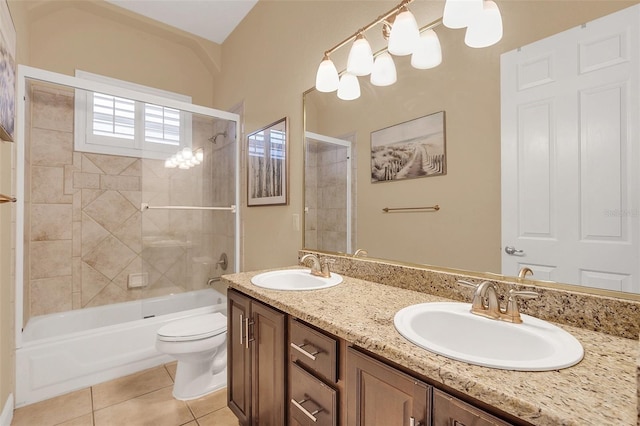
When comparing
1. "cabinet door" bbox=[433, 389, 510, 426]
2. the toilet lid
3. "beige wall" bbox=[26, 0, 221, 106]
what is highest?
"beige wall" bbox=[26, 0, 221, 106]

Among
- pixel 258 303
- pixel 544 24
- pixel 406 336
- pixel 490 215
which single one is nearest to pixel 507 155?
pixel 490 215

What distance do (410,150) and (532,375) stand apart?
95 cm

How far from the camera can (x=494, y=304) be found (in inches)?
35.5

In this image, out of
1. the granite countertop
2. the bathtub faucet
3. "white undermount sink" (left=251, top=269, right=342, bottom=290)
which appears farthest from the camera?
the bathtub faucet

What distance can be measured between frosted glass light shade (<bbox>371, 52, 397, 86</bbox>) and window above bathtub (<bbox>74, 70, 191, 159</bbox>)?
6.14 ft

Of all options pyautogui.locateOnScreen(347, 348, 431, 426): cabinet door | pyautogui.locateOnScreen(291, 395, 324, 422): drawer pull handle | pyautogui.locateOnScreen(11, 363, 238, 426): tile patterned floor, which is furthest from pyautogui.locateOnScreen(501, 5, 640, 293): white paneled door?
pyautogui.locateOnScreen(11, 363, 238, 426): tile patterned floor

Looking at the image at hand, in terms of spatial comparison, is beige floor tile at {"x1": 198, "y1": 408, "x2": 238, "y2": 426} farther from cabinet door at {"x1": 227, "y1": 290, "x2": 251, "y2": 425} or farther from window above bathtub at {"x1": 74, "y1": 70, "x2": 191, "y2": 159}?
window above bathtub at {"x1": 74, "y1": 70, "x2": 191, "y2": 159}

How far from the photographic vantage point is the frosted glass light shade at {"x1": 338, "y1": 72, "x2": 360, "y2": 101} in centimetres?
156

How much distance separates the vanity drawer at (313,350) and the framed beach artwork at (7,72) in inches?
65.4

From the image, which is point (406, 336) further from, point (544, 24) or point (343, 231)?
point (544, 24)

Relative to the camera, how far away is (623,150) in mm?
795

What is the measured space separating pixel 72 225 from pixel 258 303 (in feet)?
7.24

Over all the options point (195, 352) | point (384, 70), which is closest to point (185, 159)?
point (195, 352)

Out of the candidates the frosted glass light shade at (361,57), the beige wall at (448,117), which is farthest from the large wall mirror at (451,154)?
the frosted glass light shade at (361,57)
